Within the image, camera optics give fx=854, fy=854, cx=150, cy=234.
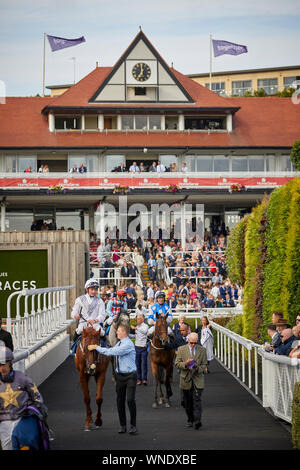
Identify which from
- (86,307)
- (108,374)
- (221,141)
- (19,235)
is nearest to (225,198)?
(221,141)

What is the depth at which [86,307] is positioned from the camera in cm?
1409

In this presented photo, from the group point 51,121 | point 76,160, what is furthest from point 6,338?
point 51,121

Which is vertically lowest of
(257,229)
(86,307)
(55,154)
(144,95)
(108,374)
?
(108,374)

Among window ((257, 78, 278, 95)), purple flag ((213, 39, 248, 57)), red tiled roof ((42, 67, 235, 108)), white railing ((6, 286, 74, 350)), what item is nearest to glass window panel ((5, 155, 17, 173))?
red tiled roof ((42, 67, 235, 108))

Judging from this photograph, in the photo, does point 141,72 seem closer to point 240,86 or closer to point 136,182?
point 136,182

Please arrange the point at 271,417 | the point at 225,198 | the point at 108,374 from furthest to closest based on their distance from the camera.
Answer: the point at 225,198 → the point at 108,374 → the point at 271,417

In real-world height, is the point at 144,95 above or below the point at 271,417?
above

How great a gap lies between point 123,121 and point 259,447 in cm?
4520

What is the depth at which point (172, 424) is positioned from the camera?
12969 mm

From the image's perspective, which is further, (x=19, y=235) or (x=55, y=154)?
(x=55, y=154)

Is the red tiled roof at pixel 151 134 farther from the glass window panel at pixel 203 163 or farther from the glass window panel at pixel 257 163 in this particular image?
the glass window panel at pixel 257 163

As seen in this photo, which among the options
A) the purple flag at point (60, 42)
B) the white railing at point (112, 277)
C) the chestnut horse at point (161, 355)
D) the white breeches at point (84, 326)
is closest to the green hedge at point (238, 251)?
the chestnut horse at point (161, 355)
